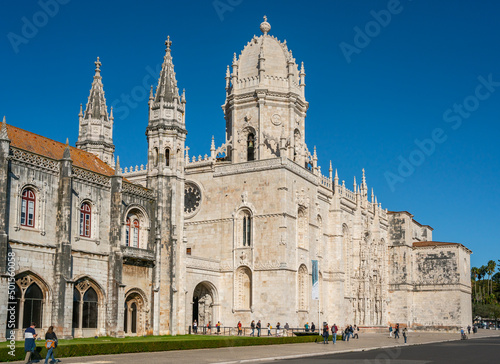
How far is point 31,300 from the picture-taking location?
3259cm

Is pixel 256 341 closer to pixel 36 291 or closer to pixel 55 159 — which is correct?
pixel 36 291

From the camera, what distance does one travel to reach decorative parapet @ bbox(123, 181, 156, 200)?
40.2 m

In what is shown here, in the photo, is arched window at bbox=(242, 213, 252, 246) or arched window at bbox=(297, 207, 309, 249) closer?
arched window at bbox=(242, 213, 252, 246)

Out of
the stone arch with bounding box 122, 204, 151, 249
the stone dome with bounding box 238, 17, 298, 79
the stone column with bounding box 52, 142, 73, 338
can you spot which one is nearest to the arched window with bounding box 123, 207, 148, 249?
the stone arch with bounding box 122, 204, 151, 249

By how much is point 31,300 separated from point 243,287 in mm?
23171

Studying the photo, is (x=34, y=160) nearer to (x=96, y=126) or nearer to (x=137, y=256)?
(x=137, y=256)

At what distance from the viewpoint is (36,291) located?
108 ft

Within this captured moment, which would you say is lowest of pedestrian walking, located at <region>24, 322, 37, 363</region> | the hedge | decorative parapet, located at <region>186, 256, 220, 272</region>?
the hedge

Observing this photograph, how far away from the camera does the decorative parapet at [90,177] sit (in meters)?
36.1

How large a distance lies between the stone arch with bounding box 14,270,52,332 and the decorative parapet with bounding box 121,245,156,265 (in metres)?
6.30

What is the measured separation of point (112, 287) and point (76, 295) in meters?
2.43

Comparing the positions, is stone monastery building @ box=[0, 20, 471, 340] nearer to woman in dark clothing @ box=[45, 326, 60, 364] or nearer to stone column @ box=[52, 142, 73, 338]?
stone column @ box=[52, 142, 73, 338]

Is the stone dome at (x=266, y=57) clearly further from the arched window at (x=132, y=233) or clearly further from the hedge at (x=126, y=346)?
the hedge at (x=126, y=346)

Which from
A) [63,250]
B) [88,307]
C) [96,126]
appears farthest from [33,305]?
[96,126]
